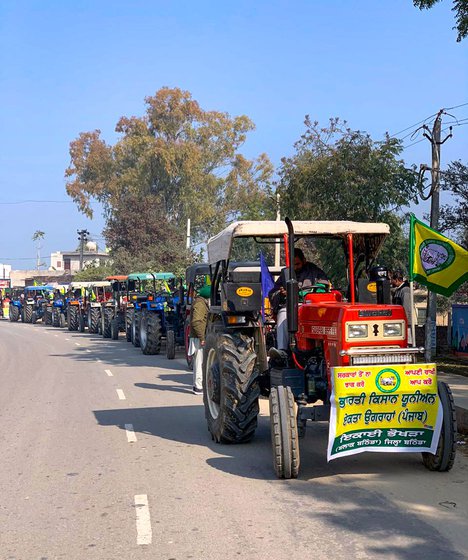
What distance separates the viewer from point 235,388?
8117 mm

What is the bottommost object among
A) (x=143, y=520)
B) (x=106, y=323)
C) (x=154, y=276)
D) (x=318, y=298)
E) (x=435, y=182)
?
(x=143, y=520)

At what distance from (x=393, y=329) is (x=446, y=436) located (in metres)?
1.06

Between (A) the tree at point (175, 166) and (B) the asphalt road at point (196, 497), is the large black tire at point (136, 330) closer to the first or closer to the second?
(B) the asphalt road at point (196, 497)

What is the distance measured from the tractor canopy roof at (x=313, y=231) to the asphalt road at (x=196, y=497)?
7.61ft

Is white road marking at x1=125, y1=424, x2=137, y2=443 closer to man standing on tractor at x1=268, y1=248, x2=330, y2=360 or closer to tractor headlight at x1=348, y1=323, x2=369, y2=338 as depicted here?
man standing on tractor at x1=268, y1=248, x2=330, y2=360

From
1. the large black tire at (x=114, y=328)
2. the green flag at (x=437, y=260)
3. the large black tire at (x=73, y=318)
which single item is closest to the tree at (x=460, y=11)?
the green flag at (x=437, y=260)

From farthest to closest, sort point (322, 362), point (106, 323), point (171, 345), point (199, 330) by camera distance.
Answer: point (106, 323) → point (171, 345) → point (199, 330) → point (322, 362)

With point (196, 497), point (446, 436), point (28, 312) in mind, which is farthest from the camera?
point (28, 312)

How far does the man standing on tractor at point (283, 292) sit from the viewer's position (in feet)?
26.2

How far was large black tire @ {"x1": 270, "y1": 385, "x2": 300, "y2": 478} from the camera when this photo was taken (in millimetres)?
6855

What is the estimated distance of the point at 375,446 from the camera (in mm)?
6762

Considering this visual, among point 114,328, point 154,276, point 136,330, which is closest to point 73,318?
point 114,328

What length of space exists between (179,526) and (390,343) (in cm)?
264

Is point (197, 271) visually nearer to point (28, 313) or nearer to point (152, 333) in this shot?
point (152, 333)
